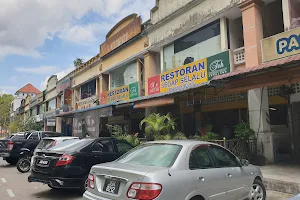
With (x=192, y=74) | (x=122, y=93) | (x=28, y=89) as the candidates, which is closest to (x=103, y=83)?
(x=122, y=93)

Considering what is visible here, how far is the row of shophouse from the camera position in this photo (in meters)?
9.39

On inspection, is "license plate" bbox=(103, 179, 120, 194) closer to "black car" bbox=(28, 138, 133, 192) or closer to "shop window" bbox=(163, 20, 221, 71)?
"black car" bbox=(28, 138, 133, 192)

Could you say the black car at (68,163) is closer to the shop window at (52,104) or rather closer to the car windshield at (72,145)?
the car windshield at (72,145)

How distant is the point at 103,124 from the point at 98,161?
13.9 m

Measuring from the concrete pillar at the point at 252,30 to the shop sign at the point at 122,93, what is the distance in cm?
779

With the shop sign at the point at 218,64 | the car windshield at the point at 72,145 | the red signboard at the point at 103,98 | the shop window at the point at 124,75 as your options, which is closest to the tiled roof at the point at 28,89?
the red signboard at the point at 103,98

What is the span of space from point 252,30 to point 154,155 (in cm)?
766

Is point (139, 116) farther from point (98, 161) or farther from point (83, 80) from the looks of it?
point (98, 161)

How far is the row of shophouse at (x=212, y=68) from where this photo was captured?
9.39 metres

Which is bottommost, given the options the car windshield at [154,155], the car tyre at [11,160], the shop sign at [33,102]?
the car tyre at [11,160]

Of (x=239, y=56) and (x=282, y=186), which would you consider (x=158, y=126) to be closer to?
(x=239, y=56)

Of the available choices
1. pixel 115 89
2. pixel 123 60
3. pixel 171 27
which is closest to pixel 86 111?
pixel 115 89

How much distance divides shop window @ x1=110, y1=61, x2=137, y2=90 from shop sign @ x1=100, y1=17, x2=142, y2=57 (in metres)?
1.60

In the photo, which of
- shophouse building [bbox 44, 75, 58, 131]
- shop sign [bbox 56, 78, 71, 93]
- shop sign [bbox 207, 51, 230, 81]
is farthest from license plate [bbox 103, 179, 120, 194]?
shophouse building [bbox 44, 75, 58, 131]
